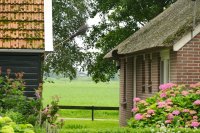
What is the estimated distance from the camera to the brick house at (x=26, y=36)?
17.7 meters

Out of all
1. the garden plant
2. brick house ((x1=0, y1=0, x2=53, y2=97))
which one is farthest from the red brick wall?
the garden plant

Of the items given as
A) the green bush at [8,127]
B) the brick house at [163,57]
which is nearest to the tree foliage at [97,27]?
the brick house at [163,57]

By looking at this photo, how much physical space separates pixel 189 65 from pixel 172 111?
319 cm

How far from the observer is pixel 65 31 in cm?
5647

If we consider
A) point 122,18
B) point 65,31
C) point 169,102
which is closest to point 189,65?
point 169,102

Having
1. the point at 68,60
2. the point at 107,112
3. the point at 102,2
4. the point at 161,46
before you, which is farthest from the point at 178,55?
the point at 68,60

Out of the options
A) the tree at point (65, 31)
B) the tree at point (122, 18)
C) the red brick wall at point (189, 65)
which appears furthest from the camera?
the tree at point (65, 31)

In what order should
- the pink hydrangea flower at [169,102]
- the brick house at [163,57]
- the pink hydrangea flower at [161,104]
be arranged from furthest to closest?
the brick house at [163,57] < the pink hydrangea flower at [169,102] < the pink hydrangea flower at [161,104]

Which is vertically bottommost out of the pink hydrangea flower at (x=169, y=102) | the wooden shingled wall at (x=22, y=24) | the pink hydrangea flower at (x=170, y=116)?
the pink hydrangea flower at (x=170, y=116)

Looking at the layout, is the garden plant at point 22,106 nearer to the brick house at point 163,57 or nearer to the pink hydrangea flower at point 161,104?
the pink hydrangea flower at point 161,104

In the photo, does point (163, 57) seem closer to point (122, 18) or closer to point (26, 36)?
point (26, 36)

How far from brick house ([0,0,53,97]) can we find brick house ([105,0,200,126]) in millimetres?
4650

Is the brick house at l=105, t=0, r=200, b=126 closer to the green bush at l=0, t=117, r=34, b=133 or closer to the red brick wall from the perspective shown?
the red brick wall

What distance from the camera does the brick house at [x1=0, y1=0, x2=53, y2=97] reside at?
17688 millimetres
